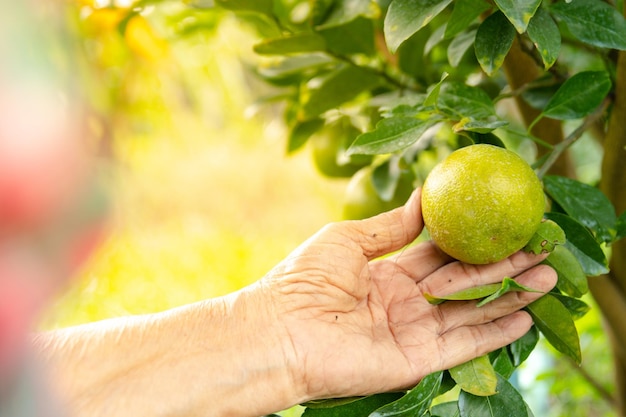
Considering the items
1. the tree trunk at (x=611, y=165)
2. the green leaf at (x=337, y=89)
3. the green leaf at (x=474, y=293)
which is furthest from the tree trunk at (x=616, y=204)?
the green leaf at (x=337, y=89)

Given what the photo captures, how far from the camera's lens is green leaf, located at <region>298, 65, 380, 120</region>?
0.91 meters

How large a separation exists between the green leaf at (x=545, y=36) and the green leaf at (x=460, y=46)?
0.44 feet

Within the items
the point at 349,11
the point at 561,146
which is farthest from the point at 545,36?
the point at 349,11

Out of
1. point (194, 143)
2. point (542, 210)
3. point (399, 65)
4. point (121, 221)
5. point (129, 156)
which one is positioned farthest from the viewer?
point (194, 143)

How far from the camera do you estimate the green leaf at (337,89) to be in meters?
0.91

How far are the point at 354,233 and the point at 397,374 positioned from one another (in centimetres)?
16

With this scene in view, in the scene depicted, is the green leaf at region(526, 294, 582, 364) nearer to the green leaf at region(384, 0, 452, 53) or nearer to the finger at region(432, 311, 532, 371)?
→ the finger at region(432, 311, 532, 371)

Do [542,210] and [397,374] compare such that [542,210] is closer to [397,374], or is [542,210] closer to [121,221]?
[397,374]

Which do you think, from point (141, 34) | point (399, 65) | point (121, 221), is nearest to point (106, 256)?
point (121, 221)

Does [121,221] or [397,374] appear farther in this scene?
[121,221]

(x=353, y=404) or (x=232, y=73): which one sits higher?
(x=353, y=404)

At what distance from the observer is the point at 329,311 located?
771 millimetres

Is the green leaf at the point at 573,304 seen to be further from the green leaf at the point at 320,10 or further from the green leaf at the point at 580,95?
the green leaf at the point at 320,10

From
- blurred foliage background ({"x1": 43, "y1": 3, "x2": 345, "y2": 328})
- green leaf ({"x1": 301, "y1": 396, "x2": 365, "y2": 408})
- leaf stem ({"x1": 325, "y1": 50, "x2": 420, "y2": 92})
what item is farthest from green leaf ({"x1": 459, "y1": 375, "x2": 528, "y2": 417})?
blurred foliage background ({"x1": 43, "y1": 3, "x2": 345, "y2": 328})
